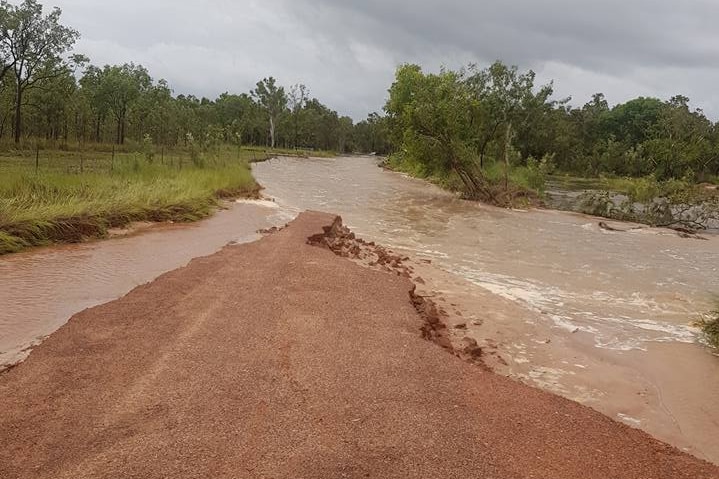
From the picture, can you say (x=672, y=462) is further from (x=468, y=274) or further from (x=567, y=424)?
(x=468, y=274)

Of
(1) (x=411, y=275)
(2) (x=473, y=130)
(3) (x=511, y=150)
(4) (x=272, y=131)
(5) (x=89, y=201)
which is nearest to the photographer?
(1) (x=411, y=275)

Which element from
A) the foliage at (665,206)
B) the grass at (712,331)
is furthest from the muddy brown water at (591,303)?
the foliage at (665,206)

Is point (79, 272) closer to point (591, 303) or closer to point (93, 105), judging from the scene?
point (591, 303)

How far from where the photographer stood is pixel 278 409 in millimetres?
3852

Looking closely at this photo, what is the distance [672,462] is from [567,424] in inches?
27.5

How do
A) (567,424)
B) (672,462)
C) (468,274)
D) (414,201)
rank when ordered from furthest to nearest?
(414,201) → (468,274) → (567,424) → (672,462)

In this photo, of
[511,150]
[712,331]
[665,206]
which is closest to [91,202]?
[712,331]

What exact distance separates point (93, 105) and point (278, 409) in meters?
52.1

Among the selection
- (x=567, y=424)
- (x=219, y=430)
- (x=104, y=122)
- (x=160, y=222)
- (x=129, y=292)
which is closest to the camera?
(x=219, y=430)

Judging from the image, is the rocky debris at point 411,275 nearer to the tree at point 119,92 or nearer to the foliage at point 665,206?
the foliage at point 665,206

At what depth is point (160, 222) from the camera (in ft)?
42.5

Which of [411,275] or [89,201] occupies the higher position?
[89,201]

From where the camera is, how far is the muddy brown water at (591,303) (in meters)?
5.55

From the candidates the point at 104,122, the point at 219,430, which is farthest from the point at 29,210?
the point at 104,122
